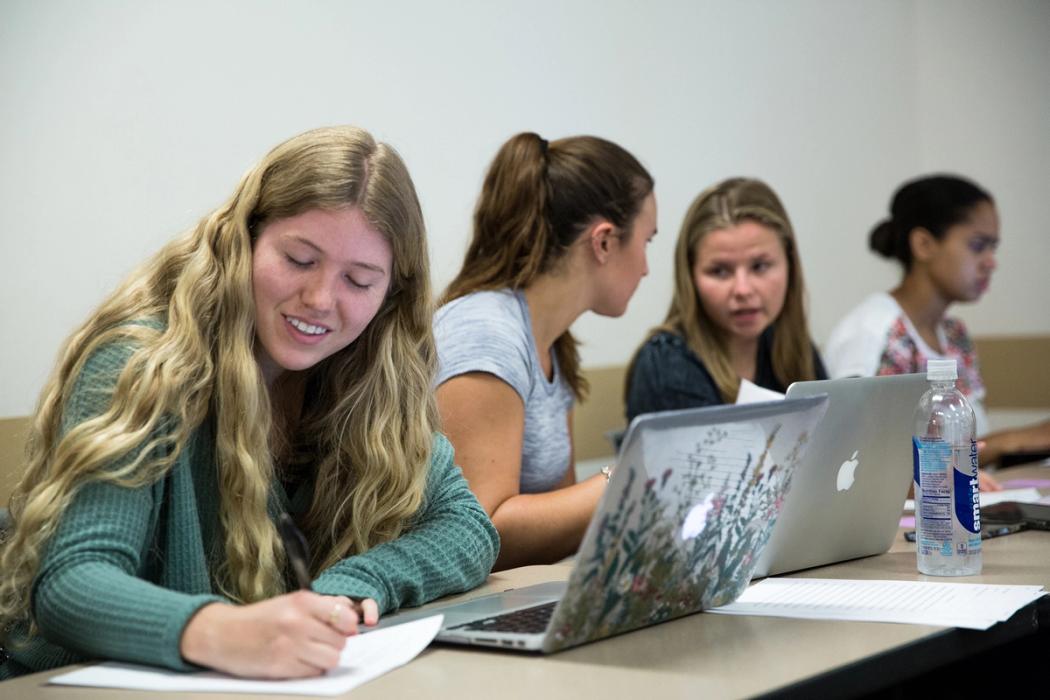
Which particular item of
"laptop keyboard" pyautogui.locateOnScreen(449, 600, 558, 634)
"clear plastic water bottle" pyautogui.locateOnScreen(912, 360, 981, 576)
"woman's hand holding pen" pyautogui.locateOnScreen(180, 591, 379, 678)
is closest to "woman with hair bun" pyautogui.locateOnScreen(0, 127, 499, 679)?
"woman's hand holding pen" pyautogui.locateOnScreen(180, 591, 379, 678)

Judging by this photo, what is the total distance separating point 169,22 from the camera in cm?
228

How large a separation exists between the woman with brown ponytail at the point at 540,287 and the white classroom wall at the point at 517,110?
0.57 meters

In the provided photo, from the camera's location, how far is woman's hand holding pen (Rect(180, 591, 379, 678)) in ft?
3.48

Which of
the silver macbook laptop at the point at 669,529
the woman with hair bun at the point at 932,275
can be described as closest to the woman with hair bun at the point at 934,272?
the woman with hair bun at the point at 932,275

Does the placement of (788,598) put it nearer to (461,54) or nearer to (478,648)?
(478,648)

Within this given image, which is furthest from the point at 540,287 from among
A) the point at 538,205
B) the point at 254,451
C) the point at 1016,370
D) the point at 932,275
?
the point at 1016,370

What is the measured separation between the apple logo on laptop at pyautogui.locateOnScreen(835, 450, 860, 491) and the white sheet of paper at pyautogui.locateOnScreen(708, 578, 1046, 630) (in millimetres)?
127

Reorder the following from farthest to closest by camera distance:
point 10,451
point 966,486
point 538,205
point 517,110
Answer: point 517,110 < point 538,205 < point 10,451 < point 966,486

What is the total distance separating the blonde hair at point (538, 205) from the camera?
2.18 m

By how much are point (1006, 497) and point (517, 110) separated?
4.83 ft

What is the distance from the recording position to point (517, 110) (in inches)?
117

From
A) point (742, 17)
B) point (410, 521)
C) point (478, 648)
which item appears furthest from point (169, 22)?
point (742, 17)

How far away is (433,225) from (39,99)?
944 millimetres

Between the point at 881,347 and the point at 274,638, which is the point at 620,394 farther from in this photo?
the point at 274,638
